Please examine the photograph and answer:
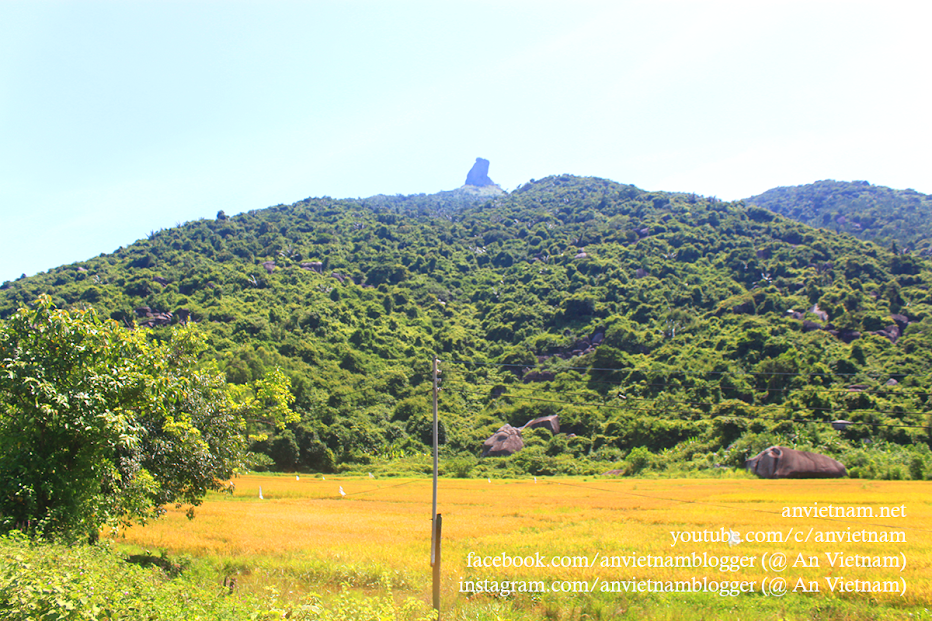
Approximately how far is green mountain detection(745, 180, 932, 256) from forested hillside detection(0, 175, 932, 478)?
3857cm

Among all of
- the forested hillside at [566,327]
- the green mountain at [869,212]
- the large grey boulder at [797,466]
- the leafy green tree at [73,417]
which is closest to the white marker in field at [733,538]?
the leafy green tree at [73,417]

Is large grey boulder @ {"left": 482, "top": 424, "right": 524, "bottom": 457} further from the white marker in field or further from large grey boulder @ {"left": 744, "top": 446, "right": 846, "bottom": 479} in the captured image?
the white marker in field

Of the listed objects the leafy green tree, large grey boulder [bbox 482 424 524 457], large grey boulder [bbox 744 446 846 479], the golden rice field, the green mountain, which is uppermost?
the green mountain

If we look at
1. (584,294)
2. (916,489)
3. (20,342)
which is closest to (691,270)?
(584,294)

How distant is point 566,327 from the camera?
96688mm

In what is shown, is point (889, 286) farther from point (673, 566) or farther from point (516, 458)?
point (673, 566)

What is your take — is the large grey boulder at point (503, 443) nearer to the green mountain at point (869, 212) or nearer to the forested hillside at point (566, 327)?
the forested hillside at point (566, 327)

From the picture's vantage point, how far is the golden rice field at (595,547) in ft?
47.1

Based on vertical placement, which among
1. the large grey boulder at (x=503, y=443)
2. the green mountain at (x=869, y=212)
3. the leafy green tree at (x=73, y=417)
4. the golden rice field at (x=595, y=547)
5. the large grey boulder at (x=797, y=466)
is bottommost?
the large grey boulder at (x=503, y=443)

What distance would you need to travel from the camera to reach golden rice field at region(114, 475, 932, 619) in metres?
14.4

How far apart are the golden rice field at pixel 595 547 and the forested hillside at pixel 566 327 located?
44.3 feet

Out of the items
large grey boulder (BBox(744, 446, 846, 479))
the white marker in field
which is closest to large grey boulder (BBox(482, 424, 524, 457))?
large grey boulder (BBox(744, 446, 846, 479))

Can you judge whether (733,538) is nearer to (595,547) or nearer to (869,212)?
(595,547)

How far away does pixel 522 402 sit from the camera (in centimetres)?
7194
